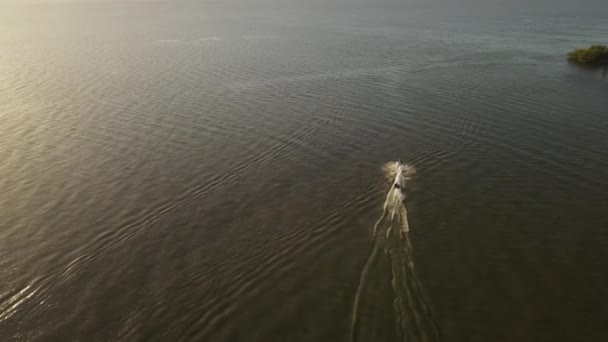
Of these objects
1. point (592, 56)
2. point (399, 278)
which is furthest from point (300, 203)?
point (592, 56)

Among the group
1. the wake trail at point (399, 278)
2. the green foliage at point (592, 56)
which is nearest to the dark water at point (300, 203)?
the wake trail at point (399, 278)

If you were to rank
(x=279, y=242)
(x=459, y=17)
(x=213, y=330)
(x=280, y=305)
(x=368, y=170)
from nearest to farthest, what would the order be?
(x=213, y=330) < (x=280, y=305) < (x=279, y=242) < (x=368, y=170) < (x=459, y=17)

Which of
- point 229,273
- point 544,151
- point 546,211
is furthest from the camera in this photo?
point 544,151

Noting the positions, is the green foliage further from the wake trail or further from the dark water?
the wake trail

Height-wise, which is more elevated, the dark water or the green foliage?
the green foliage

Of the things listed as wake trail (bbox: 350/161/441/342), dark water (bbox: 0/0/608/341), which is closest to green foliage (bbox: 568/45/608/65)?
dark water (bbox: 0/0/608/341)

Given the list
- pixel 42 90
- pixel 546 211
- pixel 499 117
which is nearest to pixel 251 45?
pixel 42 90

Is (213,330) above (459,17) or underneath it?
underneath

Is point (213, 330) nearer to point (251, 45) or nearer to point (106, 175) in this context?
Answer: point (106, 175)
